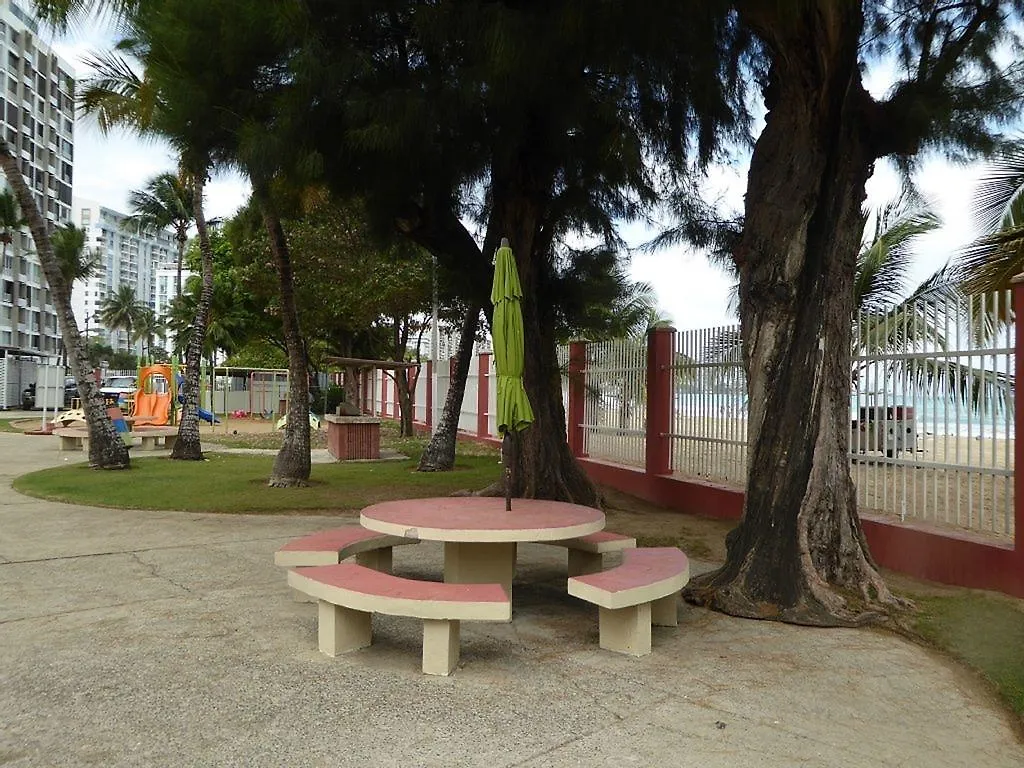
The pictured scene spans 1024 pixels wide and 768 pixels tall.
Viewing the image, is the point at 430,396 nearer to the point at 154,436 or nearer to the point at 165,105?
the point at 154,436

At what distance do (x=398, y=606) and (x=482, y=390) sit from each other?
49.5ft

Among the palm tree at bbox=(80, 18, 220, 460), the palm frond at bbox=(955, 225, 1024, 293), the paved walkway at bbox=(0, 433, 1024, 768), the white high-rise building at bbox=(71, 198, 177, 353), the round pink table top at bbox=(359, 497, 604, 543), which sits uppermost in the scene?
the white high-rise building at bbox=(71, 198, 177, 353)

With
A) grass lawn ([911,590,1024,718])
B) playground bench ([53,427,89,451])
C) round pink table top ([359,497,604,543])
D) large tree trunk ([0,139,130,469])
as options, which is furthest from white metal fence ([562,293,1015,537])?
playground bench ([53,427,89,451])

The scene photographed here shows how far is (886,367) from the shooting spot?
6410 millimetres

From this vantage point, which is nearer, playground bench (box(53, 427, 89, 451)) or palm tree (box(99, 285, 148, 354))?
playground bench (box(53, 427, 89, 451))

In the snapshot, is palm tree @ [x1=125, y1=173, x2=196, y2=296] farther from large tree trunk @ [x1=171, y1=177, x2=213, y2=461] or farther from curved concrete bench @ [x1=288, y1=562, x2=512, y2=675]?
curved concrete bench @ [x1=288, y1=562, x2=512, y2=675]

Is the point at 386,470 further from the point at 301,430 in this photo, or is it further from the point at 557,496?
the point at 557,496

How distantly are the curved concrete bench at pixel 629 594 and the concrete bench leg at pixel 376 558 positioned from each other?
5.83ft

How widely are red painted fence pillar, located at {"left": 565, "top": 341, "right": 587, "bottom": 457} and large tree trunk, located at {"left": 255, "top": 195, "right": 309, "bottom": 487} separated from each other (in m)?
3.87

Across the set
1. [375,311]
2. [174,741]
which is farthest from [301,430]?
[375,311]

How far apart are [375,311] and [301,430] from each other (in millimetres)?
10408

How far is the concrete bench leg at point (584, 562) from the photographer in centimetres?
568

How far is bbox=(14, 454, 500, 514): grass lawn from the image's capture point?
31.3 feet

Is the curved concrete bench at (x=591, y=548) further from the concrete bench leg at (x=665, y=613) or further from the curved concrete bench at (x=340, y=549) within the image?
the curved concrete bench at (x=340, y=549)
